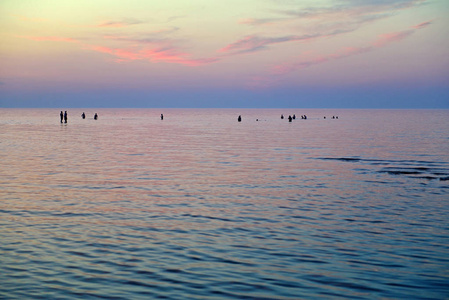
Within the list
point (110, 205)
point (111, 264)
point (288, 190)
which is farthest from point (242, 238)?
point (288, 190)

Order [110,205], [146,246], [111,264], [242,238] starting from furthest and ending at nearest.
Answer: [110,205]
[242,238]
[146,246]
[111,264]

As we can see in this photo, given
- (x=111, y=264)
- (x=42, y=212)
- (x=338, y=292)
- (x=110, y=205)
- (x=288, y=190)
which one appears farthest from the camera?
(x=288, y=190)

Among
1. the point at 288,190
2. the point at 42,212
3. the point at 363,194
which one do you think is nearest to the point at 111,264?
the point at 42,212

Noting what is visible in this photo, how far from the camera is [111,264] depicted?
43.4ft

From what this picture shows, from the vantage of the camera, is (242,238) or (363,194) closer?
(242,238)

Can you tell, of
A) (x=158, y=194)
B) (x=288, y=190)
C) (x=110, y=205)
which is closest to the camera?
(x=110, y=205)

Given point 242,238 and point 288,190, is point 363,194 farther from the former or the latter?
point 242,238

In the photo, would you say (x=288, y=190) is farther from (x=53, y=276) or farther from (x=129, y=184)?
(x=53, y=276)

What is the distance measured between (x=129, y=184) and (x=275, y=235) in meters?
13.5

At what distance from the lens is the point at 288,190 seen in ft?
86.9

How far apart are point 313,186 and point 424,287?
53.4ft

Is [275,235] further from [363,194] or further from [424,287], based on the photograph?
[363,194]

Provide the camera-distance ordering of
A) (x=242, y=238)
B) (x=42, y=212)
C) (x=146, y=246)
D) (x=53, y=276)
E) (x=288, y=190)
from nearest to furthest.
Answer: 1. (x=53, y=276)
2. (x=146, y=246)
3. (x=242, y=238)
4. (x=42, y=212)
5. (x=288, y=190)

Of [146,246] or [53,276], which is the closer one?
[53,276]
